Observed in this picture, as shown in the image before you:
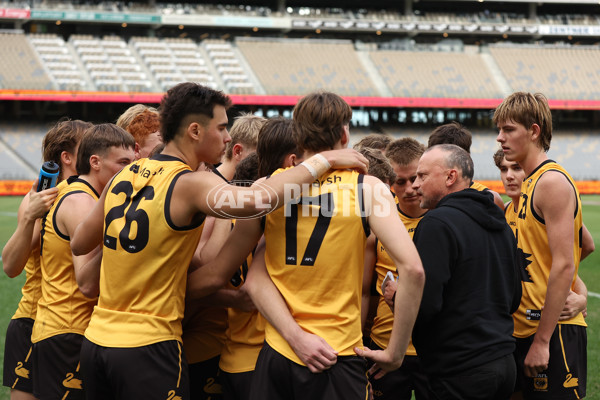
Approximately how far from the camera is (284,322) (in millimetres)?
2721

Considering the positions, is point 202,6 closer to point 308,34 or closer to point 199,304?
point 308,34

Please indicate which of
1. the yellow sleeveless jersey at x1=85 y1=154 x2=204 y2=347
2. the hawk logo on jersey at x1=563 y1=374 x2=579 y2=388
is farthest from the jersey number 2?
the hawk logo on jersey at x1=563 y1=374 x2=579 y2=388

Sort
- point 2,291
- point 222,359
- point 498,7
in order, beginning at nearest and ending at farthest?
point 222,359, point 2,291, point 498,7

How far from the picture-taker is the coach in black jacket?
296 cm

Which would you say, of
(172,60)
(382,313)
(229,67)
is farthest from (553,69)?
(382,313)

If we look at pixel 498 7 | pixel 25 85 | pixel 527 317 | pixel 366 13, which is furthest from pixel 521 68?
pixel 527 317

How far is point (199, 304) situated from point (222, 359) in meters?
0.31

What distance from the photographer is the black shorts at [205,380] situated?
346 cm

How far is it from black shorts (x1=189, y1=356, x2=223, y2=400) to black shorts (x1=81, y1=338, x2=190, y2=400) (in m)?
0.51

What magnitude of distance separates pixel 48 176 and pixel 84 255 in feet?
2.01

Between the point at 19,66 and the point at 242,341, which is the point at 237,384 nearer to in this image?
the point at 242,341

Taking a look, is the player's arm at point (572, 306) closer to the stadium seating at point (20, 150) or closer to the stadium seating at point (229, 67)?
the stadium seating at point (20, 150)

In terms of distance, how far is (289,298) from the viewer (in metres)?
2.77

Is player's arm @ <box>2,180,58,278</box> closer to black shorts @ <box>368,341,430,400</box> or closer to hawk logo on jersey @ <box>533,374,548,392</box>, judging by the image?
black shorts @ <box>368,341,430,400</box>
